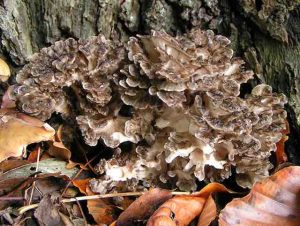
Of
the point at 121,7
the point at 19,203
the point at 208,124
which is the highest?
the point at 121,7

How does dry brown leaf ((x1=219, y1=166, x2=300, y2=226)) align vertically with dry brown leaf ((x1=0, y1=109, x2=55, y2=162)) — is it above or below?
below

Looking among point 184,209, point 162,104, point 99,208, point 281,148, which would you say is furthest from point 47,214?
point 281,148

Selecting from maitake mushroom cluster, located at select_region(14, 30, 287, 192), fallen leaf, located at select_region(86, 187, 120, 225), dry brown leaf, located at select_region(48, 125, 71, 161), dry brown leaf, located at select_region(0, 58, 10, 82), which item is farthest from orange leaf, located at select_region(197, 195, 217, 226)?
dry brown leaf, located at select_region(0, 58, 10, 82)

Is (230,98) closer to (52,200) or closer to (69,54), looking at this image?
(69,54)

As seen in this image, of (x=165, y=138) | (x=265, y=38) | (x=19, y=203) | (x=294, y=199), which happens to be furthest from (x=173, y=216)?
(x=265, y=38)

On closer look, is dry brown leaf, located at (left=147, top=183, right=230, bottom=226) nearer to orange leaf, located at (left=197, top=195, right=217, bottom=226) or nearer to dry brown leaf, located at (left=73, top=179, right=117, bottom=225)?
orange leaf, located at (left=197, top=195, right=217, bottom=226)

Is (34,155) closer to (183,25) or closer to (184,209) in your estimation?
(184,209)

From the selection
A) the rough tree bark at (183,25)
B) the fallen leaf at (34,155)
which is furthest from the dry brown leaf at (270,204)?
the fallen leaf at (34,155)
